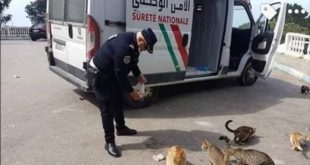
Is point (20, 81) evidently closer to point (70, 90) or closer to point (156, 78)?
point (70, 90)

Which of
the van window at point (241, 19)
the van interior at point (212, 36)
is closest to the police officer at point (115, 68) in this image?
the van interior at point (212, 36)

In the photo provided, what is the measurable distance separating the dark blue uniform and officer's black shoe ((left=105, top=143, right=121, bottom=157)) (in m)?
0.05

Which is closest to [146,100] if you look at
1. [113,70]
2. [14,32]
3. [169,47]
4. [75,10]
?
[169,47]

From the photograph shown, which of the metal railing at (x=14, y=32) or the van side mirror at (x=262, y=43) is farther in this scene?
the metal railing at (x=14, y=32)

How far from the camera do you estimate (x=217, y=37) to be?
7527 millimetres

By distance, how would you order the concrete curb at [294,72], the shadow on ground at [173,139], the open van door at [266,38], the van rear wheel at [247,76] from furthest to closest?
the concrete curb at [294,72]
the van rear wheel at [247,76]
the open van door at [266,38]
the shadow on ground at [173,139]

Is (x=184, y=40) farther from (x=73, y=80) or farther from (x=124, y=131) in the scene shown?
(x=124, y=131)

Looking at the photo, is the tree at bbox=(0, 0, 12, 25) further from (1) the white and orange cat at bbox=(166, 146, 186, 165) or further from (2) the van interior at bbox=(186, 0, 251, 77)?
(1) the white and orange cat at bbox=(166, 146, 186, 165)

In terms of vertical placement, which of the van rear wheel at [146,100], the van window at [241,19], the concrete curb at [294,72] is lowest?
the concrete curb at [294,72]

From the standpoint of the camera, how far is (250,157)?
13.2ft

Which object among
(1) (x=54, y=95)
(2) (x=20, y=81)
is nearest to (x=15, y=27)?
(2) (x=20, y=81)

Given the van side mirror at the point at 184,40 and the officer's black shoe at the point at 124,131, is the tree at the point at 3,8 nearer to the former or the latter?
the van side mirror at the point at 184,40

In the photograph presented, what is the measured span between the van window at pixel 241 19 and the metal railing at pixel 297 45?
6.47 m

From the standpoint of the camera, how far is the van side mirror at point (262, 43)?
7.82m
